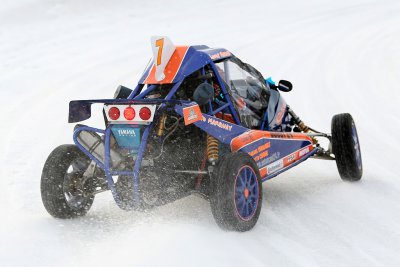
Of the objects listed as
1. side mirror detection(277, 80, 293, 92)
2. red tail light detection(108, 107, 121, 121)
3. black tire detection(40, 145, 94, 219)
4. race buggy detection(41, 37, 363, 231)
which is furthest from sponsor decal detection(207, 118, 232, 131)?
side mirror detection(277, 80, 293, 92)

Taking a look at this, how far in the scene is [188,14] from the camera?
24359mm

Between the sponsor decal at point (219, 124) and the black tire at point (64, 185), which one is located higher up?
the sponsor decal at point (219, 124)

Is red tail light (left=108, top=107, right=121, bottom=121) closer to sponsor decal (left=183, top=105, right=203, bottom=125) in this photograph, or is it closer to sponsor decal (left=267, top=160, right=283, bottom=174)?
sponsor decal (left=183, top=105, right=203, bottom=125)

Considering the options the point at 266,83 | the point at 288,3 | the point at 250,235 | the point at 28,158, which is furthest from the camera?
the point at 288,3

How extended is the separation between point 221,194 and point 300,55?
13824 millimetres

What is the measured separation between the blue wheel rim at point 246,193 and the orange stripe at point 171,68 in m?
1.17

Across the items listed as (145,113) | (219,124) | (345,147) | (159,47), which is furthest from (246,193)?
(345,147)

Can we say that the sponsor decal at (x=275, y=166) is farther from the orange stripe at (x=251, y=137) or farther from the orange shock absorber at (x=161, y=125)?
the orange shock absorber at (x=161, y=125)

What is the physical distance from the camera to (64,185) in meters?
6.26

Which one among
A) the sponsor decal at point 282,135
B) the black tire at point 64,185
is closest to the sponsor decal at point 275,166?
the sponsor decal at point 282,135

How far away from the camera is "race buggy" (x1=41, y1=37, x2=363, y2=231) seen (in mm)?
5820

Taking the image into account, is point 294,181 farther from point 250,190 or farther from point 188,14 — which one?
point 188,14

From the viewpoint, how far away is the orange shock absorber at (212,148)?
20.2 feet

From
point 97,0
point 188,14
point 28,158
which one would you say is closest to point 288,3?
point 188,14
